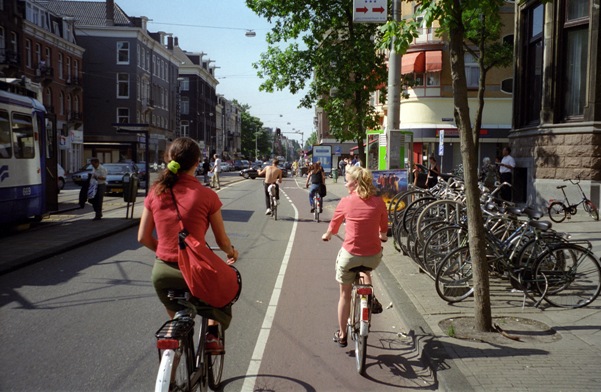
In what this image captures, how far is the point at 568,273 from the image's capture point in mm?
7031

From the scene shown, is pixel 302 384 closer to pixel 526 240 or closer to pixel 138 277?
pixel 526 240

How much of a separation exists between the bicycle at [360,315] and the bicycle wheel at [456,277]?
2024 mm

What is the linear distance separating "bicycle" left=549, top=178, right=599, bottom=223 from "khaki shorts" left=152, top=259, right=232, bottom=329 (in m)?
11.8

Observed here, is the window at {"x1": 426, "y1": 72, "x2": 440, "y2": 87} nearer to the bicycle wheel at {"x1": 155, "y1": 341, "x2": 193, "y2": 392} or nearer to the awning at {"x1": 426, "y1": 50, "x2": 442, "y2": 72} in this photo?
the awning at {"x1": 426, "y1": 50, "x2": 442, "y2": 72}

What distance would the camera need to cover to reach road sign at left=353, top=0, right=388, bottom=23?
13.5m

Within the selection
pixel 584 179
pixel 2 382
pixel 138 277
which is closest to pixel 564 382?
pixel 2 382

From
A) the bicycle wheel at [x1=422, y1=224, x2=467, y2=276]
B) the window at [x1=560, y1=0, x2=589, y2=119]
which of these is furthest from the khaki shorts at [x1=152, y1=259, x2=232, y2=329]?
the window at [x1=560, y1=0, x2=589, y2=119]

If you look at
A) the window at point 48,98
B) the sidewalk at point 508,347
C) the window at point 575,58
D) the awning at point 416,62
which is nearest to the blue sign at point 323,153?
the awning at point 416,62

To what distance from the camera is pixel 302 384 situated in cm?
472

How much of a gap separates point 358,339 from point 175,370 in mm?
2131

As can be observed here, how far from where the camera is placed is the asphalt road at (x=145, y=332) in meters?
4.81

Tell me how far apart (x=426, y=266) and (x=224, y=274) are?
4.90m

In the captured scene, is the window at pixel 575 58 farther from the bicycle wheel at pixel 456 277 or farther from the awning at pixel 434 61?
the awning at pixel 434 61

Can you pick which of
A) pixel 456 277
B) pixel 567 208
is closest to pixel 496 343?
pixel 456 277
